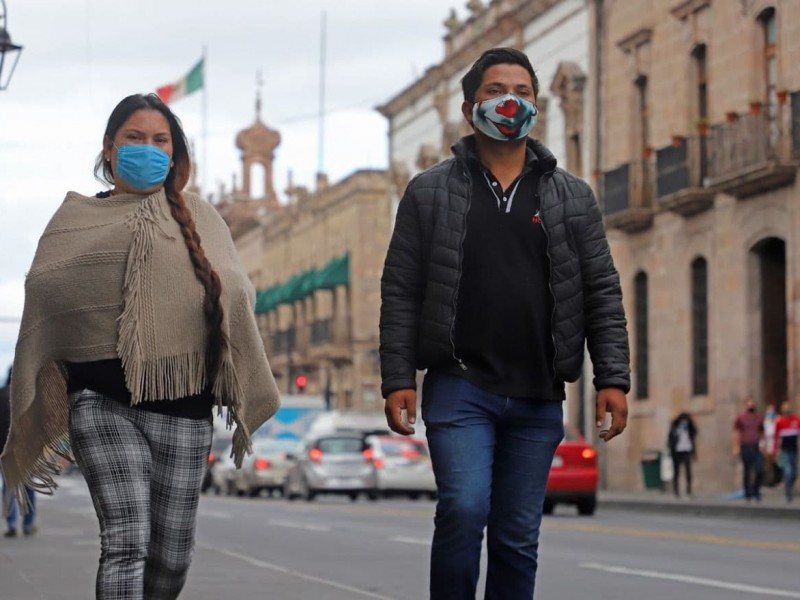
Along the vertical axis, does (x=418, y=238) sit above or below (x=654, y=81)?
below

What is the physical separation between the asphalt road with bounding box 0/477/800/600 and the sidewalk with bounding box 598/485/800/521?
7.29ft

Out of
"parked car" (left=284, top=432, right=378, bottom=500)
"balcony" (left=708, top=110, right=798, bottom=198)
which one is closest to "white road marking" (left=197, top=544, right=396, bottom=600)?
"balcony" (left=708, top=110, right=798, bottom=198)

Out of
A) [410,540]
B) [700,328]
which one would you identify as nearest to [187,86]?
[700,328]

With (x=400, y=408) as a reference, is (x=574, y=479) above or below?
above

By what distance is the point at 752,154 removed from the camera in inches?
1405

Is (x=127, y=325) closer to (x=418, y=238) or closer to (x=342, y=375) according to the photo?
(x=418, y=238)

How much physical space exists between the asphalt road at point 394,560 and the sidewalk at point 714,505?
2223mm

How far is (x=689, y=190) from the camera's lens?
125 feet

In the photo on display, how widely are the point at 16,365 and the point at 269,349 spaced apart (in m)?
81.1

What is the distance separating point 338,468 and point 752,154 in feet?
34.8

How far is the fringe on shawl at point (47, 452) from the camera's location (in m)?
7.22

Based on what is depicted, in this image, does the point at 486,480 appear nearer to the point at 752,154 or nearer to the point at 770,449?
the point at 770,449

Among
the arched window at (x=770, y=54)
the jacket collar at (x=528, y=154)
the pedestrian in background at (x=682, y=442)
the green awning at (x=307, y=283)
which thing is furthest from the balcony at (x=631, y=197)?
the jacket collar at (x=528, y=154)

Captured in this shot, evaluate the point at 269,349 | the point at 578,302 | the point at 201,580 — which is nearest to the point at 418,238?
the point at 578,302
